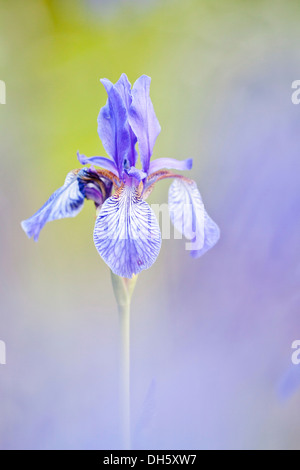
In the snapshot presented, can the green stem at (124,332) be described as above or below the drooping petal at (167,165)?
below

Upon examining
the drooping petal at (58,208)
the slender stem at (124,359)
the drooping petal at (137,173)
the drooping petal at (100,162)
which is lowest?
the slender stem at (124,359)

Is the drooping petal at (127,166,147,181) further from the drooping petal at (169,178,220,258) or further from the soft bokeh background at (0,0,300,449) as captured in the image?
the soft bokeh background at (0,0,300,449)

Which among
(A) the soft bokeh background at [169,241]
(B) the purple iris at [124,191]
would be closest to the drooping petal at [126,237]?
(B) the purple iris at [124,191]

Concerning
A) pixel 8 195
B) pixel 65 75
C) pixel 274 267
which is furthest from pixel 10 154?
pixel 274 267

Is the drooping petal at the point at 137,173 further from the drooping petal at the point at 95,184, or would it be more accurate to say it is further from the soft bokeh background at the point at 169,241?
the soft bokeh background at the point at 169,241

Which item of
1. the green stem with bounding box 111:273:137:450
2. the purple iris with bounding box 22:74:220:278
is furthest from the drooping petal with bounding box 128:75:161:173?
the green stem with bounding box 111:273:137:450

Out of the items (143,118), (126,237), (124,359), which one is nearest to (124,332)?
(124,359)
